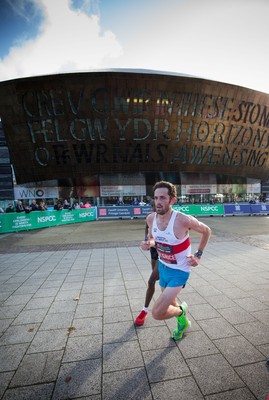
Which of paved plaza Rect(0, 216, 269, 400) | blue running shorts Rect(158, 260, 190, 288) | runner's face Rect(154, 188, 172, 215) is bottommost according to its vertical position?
paved plaza Rect(0, 216, 269, 400)

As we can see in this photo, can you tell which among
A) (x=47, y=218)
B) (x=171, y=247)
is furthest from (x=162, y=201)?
(x=47, y=218)

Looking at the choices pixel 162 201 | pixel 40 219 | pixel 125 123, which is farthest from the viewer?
pixel 125 123

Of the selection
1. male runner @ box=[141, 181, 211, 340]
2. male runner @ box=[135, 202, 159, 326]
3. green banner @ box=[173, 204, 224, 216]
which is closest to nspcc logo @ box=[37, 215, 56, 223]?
green banner @ box=[173, 204, 224, 216]

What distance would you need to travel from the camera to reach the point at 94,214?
68.7ft

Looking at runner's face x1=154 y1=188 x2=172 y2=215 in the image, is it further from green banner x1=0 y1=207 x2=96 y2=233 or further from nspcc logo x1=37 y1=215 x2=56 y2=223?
nspcc logo x1=37 y1=215 x2=56 y2=223

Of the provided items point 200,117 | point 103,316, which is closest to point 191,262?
point 103,316

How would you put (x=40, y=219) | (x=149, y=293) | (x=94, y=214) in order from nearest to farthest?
(x=149, y=293) < (x=40, y=219) < (x=94, y=214)

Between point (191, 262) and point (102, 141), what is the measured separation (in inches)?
1343

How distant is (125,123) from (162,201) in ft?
110

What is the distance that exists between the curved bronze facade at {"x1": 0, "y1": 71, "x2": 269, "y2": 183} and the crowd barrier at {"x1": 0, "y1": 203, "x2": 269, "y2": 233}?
1704cm

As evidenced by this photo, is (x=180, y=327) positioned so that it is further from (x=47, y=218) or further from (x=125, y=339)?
(x=47, y=218)

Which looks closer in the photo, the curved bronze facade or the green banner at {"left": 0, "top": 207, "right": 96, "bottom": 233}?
the green banner at {"left": 0, "top": 207, "right": 96, "bottom": 233}

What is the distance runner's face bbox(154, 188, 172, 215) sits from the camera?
2791 millimetres

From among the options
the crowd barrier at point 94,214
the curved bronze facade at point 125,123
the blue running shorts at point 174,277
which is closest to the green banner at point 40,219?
the crowd barrier at point 94,214
